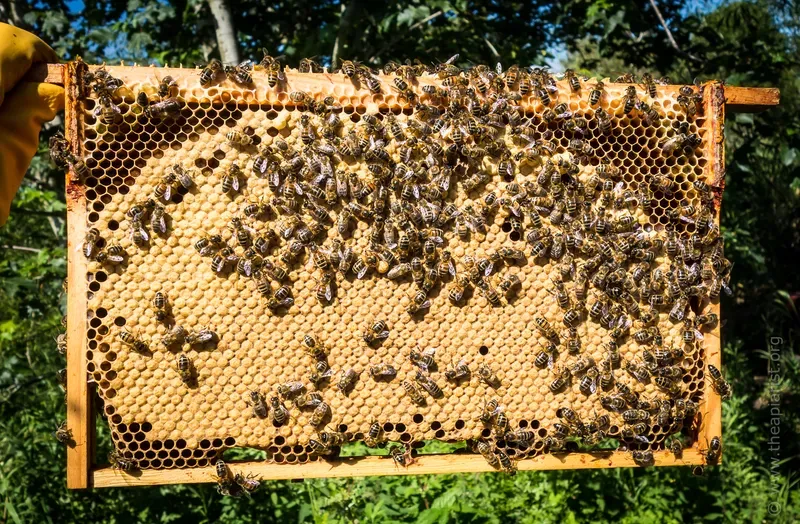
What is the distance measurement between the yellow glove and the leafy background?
6.34ft

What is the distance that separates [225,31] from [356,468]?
3.82 meters

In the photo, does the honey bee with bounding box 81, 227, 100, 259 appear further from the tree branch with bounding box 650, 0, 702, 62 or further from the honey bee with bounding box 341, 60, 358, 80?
the tree branch with bounding box 650, 0, 702, 62

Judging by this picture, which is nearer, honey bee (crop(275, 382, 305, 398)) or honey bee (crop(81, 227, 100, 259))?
honey bee (crop(81, 227, 100, 259))

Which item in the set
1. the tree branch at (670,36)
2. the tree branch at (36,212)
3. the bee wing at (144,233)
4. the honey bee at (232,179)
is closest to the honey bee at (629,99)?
the honey bee at (232,179)

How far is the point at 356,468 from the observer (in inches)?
116

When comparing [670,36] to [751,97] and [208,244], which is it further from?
[208,244]

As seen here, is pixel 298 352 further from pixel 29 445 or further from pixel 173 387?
pixel 29 445

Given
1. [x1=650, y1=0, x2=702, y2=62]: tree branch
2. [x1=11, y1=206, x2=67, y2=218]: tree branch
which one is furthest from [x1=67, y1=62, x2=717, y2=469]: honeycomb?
[x1=650, y1=0, x2=702, y2=62]: tree branch

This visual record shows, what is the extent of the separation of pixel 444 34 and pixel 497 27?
543 millimetres

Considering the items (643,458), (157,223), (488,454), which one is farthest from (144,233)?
(643,458)

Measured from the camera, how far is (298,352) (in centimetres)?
295

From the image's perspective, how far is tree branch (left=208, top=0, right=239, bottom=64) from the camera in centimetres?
514

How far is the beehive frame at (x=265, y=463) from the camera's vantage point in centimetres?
279

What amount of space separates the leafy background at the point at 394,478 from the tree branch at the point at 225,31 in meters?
0.13
